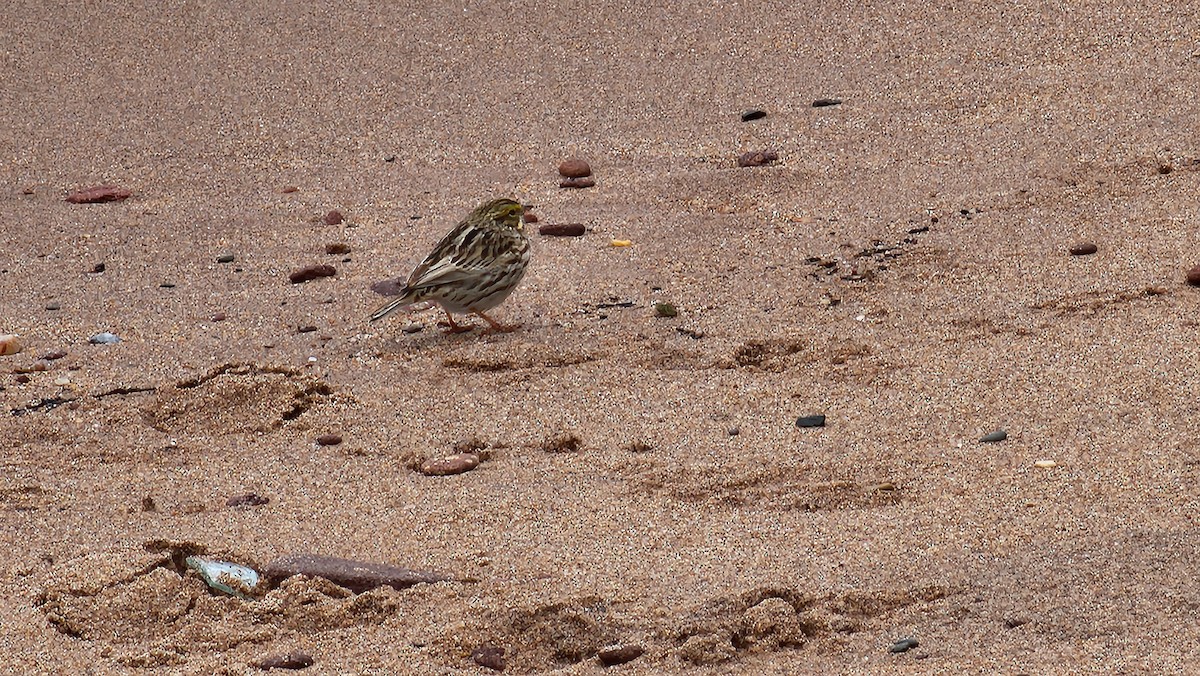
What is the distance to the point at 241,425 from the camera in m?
5.96

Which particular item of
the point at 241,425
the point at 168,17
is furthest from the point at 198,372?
the point at 168,17

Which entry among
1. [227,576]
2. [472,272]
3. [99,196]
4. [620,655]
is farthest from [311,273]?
Answer: [620,655]

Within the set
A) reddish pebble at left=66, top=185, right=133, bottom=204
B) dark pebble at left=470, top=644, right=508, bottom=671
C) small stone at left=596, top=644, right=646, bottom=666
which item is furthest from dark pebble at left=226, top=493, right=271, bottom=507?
reddish pebble at left=66, top=185, right=133, bottom=204

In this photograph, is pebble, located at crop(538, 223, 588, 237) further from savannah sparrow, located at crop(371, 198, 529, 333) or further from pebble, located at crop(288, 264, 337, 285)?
pebble, located at crop(288, 264, 337, 285)

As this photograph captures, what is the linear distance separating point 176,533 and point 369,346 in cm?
204

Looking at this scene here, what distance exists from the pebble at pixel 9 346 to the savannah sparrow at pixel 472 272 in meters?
1.48

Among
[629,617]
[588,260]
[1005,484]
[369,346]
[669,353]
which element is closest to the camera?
[629,617]

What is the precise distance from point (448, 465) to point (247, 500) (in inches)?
25.7

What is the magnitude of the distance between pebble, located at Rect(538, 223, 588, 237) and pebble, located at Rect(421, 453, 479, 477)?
258 cm

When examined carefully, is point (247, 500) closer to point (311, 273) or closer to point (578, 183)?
point (311, 273)

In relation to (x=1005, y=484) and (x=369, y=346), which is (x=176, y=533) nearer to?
(x=369, y=346)

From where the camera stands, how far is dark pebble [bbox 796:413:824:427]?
5551 mm

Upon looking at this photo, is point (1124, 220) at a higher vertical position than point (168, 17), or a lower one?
lower

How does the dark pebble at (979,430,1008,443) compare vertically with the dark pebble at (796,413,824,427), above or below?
above
